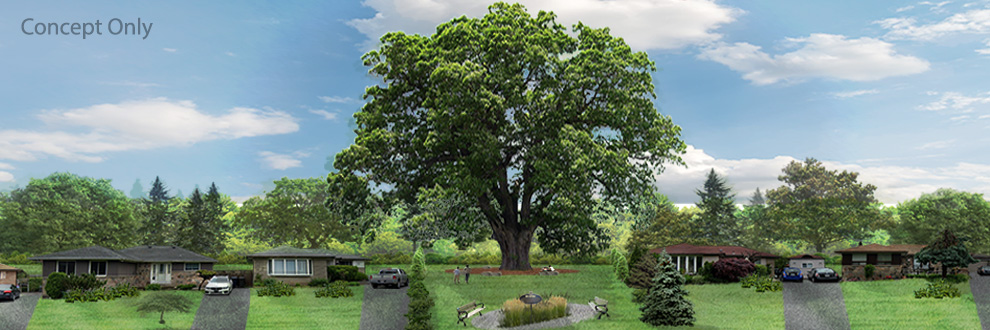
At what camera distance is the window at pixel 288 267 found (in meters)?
49.2

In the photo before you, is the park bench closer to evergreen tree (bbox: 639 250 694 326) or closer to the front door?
evergreen tree (bbox: 639 250 694 326)

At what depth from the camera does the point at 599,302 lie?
33.7 meters

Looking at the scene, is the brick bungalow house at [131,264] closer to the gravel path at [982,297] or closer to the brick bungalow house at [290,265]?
the brick bungalow house at [290,265]

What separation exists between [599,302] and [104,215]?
67846 mm

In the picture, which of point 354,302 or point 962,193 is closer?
point 354,302

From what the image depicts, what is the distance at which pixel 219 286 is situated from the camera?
4478 centimetres

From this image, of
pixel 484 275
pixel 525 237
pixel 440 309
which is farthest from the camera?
pixel 525 237

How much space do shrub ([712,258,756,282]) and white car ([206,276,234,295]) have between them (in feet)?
101

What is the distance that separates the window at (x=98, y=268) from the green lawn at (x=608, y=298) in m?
19.8

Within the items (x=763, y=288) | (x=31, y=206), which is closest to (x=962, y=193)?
(x=763, y=288)

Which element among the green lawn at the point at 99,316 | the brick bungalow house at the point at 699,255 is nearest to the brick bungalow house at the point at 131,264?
the green lawn at the point at 99,316

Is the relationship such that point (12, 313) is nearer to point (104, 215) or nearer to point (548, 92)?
point (548, 92)

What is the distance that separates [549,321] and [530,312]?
→ 0.92 metres

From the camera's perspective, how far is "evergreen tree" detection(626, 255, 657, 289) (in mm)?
41000
